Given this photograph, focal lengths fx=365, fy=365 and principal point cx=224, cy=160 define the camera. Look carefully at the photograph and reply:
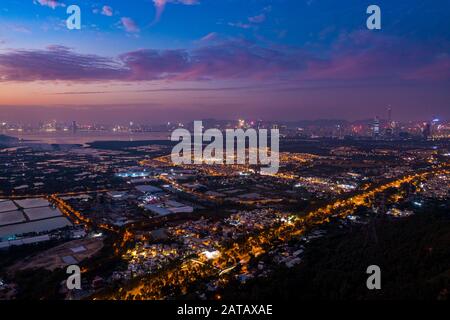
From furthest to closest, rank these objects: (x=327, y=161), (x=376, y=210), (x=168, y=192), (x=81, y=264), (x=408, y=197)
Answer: (x=327, y=161) < (x=168, y=192) < (x=408, y=197) < (x=376, y=210) < (x=81, y=264)

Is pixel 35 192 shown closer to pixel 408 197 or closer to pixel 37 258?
pixel 37 258

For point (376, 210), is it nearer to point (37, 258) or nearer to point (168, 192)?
point (168, 192)
